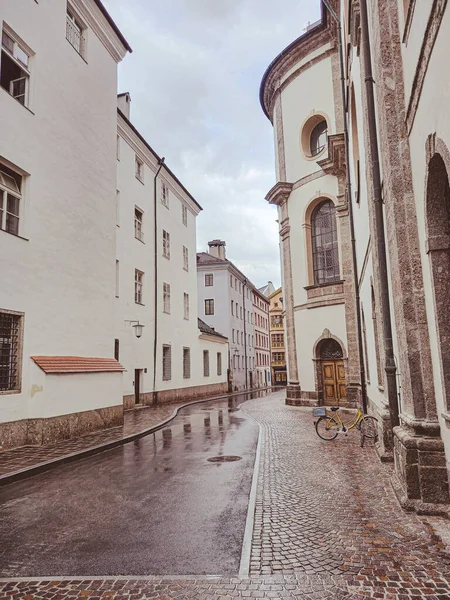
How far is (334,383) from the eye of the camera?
2141 cm

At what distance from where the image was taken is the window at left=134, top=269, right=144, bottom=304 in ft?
78.7

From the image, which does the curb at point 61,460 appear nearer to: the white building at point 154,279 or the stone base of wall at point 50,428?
the stone base of wall at point 50,428

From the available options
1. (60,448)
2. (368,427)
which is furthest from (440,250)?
→ (60,448)

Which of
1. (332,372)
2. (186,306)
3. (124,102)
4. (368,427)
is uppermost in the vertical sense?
(124,102)

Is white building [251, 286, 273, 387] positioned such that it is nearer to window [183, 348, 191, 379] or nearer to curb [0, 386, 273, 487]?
window [183, 348, 191, 379]

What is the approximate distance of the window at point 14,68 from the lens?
11.6 metres

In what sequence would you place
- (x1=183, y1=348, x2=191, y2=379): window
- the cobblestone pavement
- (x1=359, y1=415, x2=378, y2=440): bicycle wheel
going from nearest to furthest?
the cobblestone pavement → (x1=359, y1=415, x2=378, y2=440): bicycle wheel → (x1=183, y1=348, x2=191, y2=379): window

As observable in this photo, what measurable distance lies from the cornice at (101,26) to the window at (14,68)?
149 inches

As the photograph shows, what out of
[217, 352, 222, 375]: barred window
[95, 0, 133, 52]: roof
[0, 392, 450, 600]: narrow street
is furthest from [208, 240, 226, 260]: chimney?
[0, 392, 450, 600]: narrow street

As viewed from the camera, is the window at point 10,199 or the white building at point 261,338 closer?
the window at point 10,199

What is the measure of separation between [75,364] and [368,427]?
26.2ft

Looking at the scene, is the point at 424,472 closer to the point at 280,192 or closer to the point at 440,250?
the point at 440,250

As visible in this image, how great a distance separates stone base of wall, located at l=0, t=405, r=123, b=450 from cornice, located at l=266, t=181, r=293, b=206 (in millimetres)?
14597

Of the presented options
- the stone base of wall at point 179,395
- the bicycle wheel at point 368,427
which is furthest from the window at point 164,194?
the bicycle wheel at point 368,427
